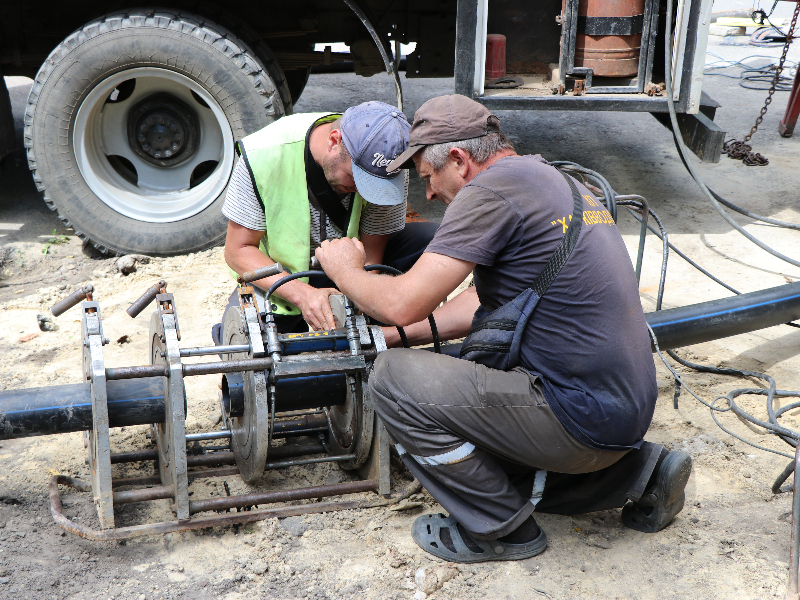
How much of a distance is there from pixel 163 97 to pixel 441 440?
3.47 metres

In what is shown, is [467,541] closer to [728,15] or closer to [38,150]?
[38,150]

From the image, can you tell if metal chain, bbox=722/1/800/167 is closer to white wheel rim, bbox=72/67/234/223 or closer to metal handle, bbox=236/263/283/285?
white wheel rim, bbox=72/67/234/223

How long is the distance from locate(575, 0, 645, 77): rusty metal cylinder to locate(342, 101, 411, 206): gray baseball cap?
226cm

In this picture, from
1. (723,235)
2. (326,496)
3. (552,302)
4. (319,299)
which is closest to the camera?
(552,302)

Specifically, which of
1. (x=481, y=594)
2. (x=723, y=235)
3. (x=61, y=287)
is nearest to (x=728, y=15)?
(x=723, y=235)

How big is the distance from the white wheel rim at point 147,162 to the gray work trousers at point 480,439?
9.31 feet

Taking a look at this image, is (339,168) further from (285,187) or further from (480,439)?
(480,439)

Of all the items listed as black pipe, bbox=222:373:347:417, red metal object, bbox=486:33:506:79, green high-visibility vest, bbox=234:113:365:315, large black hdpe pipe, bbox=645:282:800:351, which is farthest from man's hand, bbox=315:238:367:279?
red metal object, bbox=486:33:506:79

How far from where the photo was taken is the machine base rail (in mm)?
2449

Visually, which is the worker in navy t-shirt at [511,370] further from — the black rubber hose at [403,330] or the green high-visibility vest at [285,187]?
the green high-visibility vest at [285,187]

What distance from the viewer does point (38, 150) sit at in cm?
461

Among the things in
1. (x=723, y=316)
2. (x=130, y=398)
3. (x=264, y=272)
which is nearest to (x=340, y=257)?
(x=264, y=272)

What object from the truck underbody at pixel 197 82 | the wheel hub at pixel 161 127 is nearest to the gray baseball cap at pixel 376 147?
the truck underbody at pixel 197 82

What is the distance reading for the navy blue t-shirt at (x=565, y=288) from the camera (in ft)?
7.04
